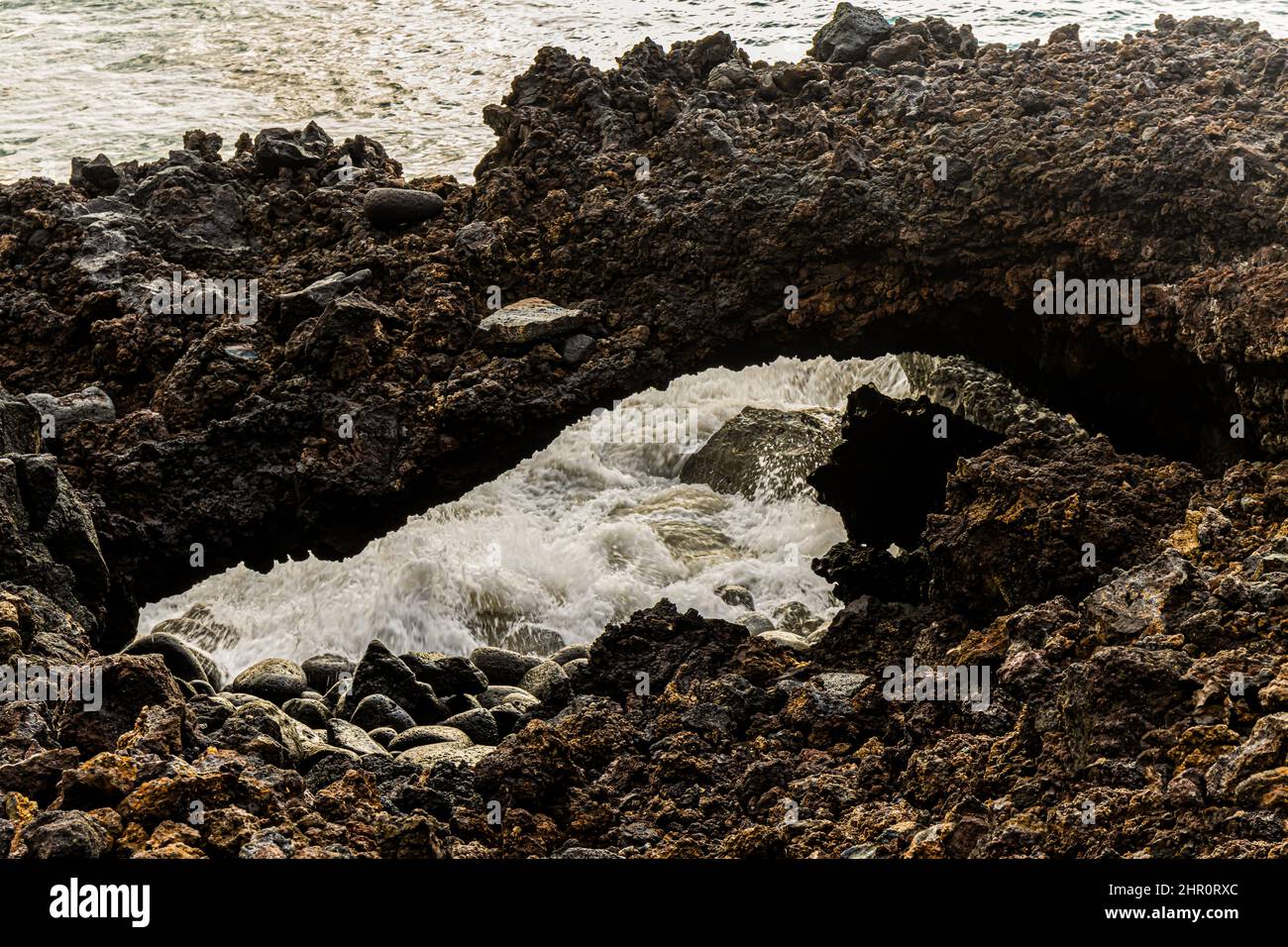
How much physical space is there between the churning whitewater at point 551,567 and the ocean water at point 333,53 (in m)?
5.47

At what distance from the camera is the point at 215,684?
9.16 m

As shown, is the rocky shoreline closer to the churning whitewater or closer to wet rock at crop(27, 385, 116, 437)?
wet rock at crop(27, 385, 116, 437)

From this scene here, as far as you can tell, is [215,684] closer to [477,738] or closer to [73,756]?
[477,738]

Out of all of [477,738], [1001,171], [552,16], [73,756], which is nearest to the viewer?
[73,756]

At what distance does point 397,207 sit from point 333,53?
12.7 m

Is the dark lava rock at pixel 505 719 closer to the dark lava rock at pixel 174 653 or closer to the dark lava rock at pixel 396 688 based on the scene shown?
the dark lava rock at pixel 396 688

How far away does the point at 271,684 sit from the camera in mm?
8953

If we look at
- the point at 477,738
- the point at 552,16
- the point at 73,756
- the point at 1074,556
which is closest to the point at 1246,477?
the point at 1074,556

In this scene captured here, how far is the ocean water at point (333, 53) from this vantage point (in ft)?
61.8

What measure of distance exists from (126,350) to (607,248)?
3019 millimetres

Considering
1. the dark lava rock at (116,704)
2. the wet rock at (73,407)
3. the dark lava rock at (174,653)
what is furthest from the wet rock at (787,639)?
the wet rock at (73,407)

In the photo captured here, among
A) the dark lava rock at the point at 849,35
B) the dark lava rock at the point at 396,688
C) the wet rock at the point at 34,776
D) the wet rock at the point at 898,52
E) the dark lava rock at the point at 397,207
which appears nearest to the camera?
the wet rock at the point at 34,776

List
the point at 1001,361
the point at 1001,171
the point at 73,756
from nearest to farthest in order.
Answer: the point at 73,756 < the point at 1001,171 < the point at 1001,361

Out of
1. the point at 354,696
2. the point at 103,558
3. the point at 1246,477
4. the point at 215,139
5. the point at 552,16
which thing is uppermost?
the point at 552,16
